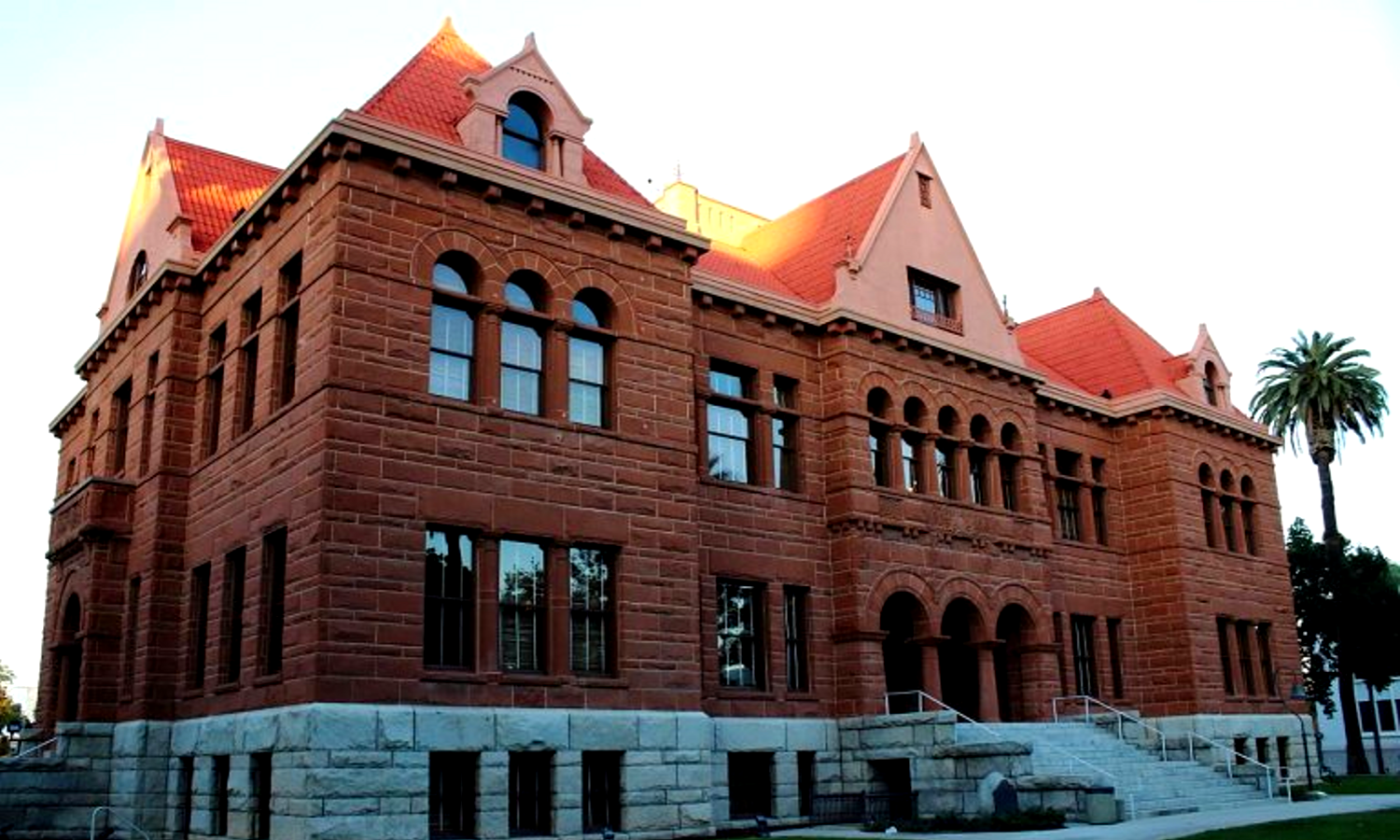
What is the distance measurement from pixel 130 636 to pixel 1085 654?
24298mm

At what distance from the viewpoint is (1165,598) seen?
123ft

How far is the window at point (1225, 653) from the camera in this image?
39.0 metres

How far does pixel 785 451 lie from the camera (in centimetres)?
2948

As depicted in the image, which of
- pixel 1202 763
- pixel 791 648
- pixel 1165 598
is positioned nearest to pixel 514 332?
pixel 791 648

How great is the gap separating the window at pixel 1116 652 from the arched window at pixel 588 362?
19.6 metres

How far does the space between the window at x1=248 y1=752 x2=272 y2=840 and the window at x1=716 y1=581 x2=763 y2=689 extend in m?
9.10

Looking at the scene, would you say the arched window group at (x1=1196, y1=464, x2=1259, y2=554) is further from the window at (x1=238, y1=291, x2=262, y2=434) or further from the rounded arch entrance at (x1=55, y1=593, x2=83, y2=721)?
the rounded arch entrance at (x1=55, y1=593, x2=83, y2=721)

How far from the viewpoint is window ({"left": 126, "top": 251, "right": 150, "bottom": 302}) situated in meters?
30.1

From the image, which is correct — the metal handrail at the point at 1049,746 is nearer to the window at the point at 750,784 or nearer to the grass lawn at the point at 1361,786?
the window at the point at 750,784

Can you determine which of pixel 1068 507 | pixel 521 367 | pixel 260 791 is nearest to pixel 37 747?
pixel 260 791

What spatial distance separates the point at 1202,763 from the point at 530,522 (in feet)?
61.8

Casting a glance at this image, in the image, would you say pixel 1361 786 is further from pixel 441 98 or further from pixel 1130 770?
pixel 441 98

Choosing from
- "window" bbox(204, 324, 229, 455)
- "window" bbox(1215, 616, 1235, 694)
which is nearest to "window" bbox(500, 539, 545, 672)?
"window" bbox(204, 324, 229, 455)

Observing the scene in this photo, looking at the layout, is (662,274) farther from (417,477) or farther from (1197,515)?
(1197,515)
